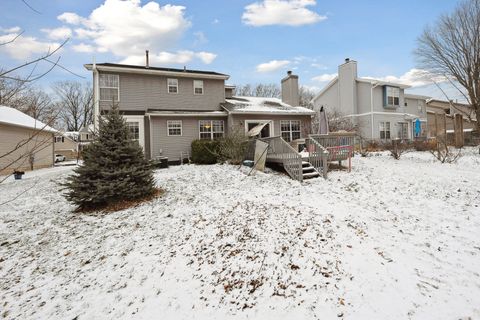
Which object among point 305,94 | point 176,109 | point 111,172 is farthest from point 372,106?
point 305,94

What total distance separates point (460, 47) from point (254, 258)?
20970mm

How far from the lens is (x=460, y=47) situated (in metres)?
16.3

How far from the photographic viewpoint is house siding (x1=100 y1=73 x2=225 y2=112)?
1452cm

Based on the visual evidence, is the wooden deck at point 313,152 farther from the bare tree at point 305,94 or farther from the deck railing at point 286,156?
the bare tree at point 305,94

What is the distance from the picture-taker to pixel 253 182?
8.65 meters

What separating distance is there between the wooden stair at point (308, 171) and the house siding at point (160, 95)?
866cm

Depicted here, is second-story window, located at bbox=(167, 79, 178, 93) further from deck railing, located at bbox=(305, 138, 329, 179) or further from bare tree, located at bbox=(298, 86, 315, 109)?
bare tree, located at bbox=(298, 86, 315, 109)

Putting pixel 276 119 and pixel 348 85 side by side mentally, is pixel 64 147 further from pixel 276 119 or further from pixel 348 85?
pixel 348 85

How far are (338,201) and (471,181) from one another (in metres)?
5.21

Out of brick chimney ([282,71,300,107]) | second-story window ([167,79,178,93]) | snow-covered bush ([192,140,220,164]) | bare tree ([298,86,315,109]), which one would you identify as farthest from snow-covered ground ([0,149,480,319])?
bare tree ([298,86,315,109])

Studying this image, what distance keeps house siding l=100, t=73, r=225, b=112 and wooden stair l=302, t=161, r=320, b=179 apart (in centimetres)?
866

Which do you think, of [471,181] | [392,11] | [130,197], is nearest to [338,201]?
[471,181]

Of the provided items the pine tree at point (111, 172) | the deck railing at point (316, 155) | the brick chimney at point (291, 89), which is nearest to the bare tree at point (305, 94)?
the brick chimney at point (291, 89)

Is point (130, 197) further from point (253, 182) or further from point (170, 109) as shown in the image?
point (170, 109)
